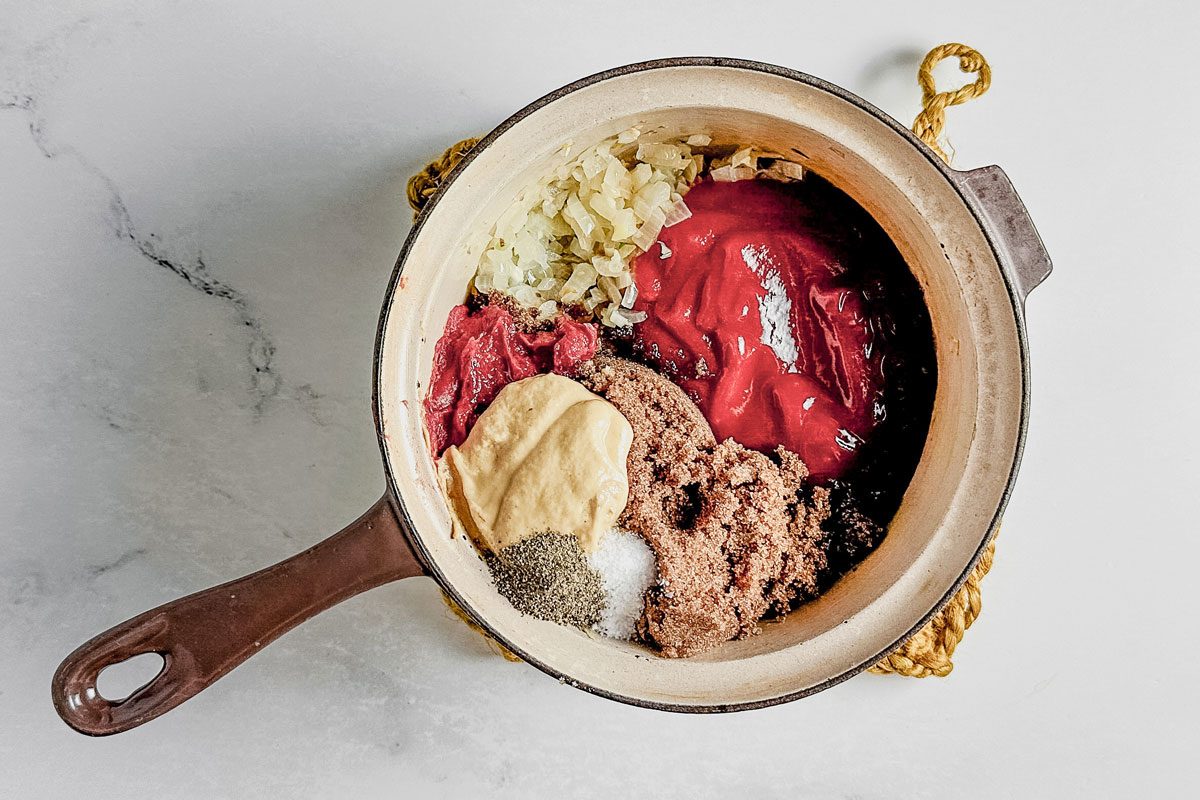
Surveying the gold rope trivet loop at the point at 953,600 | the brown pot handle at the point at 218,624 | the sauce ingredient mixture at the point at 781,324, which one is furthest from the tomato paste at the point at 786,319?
Answer: the brown pot handle at the point at 218,624

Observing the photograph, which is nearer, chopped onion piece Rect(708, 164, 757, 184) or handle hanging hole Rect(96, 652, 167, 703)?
chopped onion piece Rect(708, 164, 757, 184)

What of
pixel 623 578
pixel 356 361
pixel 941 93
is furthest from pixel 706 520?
pixel 941 93

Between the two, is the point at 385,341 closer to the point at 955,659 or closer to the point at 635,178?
the point at 635,178

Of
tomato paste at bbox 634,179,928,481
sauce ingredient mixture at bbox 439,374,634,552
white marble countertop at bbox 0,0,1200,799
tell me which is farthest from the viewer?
white marble countertop at bbox 0,0,1200,799

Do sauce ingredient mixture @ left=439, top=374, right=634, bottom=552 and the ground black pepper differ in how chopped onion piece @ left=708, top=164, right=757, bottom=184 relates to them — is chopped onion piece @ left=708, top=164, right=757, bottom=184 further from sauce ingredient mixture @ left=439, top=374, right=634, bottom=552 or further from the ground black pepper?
the ground black pepper

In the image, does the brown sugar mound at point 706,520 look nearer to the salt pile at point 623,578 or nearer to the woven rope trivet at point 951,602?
the salt pile at point 623,578

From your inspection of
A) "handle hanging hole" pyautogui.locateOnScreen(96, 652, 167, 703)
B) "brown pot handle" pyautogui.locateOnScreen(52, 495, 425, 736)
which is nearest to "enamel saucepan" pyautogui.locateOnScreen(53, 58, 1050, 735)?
"brown pot handle" pyautogui.locateOnScreen(52, 495, 425, 736)

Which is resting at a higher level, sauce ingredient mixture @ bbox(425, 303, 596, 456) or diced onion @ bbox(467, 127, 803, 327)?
diced onion @ bbox(467, 127, 803, 327)
